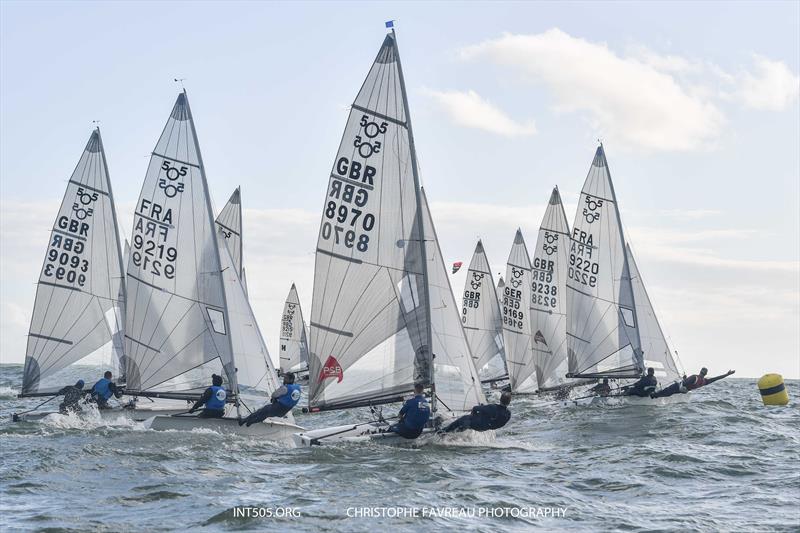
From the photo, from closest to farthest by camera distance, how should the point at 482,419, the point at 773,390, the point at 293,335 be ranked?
the point at 482,419
the point at 773,390
the point at 293,335

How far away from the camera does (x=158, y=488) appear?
547 inches

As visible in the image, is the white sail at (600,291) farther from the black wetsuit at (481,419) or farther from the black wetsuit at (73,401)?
the black wetsuit at (73,401)

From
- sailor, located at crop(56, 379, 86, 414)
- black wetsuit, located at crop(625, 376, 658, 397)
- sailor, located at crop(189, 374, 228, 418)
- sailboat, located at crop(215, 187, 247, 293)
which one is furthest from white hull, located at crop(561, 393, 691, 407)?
sailor, located at crop(56, 379, 86, 414)

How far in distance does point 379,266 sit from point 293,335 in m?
39.7

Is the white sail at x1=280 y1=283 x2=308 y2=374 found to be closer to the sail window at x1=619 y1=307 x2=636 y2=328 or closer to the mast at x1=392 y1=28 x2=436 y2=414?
the sail window at x1=619 y1=307 x2=636 y2=328

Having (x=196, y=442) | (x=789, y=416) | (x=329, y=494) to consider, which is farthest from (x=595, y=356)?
(x=329, y=494)

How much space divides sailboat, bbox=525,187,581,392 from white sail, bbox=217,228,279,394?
16.3 m

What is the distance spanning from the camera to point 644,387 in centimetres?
2866

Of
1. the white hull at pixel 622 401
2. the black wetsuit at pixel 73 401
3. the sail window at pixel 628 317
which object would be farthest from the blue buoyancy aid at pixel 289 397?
the sail window at pixel 628 317

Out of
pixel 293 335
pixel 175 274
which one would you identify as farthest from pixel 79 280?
pixel 293 335

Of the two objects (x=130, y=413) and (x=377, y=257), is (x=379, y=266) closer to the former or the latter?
(x=377, y=257)

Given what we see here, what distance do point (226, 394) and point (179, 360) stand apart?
1792 mm

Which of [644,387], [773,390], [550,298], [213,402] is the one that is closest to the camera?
[213,402]

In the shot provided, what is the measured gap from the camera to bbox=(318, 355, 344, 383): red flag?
724 inches
